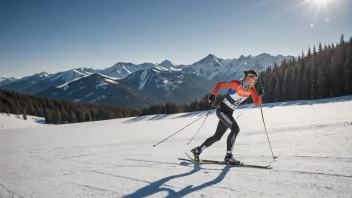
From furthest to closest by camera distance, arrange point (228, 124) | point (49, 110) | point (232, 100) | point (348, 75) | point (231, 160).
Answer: point (49, 110) → point (348, 75) → point (232, 100) → point (228, 124) → point (231, 160)

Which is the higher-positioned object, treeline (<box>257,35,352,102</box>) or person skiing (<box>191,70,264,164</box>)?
treeline (<box>257,35,352,102</box>)

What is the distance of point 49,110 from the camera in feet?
328

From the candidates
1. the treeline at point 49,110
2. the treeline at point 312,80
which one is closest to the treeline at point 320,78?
the treeline at point 312,80

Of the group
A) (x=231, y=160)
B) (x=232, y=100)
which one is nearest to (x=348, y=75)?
(x=232, y=100)

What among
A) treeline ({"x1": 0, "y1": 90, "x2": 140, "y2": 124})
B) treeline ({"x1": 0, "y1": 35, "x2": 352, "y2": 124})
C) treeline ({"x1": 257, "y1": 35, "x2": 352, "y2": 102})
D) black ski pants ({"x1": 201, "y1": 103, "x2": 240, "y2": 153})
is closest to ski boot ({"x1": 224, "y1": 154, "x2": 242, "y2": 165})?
black ski pants ({"x1": 201, "y1": 103, "x2": 240, "y2": 153})

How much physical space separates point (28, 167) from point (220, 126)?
19.9ft

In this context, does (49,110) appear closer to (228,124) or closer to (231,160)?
(228,124)

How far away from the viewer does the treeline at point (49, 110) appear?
86719 millimetres

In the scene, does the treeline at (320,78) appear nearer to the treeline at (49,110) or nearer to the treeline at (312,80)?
the treeline at (312,80)

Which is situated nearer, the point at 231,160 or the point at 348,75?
the point at 231,160

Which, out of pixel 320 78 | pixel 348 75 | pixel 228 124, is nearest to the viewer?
pixel 228 124

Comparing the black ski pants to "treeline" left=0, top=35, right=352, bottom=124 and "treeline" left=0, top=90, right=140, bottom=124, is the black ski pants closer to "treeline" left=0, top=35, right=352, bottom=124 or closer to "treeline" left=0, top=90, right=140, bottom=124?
"treeline" left=0, top=35, right=352, bottom=124

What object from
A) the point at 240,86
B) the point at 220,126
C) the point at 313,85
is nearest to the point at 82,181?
the point at 220,126

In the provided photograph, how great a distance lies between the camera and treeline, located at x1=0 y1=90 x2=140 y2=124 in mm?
86719
